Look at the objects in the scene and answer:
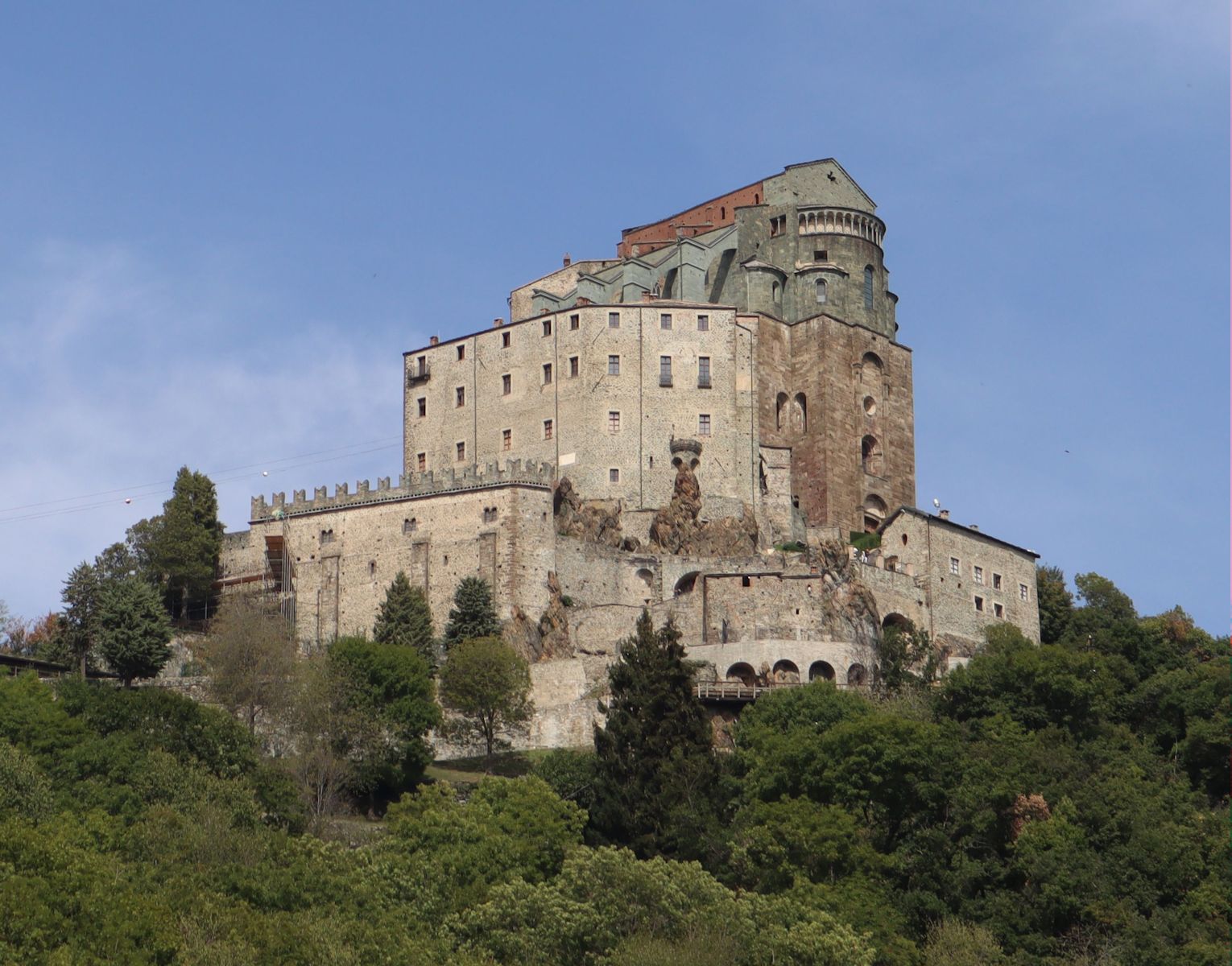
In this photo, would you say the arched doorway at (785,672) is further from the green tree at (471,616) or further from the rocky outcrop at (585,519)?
the rocky outcrop at (585,519)

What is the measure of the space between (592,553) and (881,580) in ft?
39.7

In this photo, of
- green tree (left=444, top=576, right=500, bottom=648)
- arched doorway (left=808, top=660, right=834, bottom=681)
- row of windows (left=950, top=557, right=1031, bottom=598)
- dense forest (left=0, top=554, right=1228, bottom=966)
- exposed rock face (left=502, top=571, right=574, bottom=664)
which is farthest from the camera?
row of windows (left=950, top=557, right=1031, bottom=598)

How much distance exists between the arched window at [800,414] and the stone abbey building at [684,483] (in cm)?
10

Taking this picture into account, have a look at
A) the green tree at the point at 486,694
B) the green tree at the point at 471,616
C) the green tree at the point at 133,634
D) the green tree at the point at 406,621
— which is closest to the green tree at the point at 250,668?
the green tree at the point at 133,634

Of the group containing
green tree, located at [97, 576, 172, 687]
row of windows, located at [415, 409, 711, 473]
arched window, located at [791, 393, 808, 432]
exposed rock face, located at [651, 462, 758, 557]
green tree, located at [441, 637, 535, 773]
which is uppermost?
arched window, located at [791, 393, 808, 432]

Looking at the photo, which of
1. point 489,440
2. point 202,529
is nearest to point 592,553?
point 489,440

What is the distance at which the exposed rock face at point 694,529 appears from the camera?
3612 inches

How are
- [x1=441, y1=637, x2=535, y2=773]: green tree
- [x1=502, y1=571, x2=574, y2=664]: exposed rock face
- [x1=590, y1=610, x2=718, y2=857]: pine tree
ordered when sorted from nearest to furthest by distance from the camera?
[x1=590, y1=610, x2=718, y2=857]: pine tree, [x1=441, y1=637, x2=535, y2=773]: green tree, [x1=502, y1=571, x2=574, y2=664]: exposed rock face

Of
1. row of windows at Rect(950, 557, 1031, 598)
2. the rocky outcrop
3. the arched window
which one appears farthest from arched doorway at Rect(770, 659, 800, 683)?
the arched window

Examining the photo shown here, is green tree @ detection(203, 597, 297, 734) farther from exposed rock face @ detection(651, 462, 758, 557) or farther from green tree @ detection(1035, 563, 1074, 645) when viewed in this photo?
green tree @ detection(1035, 563, 1074, 645)

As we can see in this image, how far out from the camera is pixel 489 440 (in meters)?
98.0

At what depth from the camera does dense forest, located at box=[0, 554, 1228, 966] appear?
51969 mm

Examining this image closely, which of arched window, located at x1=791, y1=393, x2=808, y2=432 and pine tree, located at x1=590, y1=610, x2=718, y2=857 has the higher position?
arched window, located at x1=791, y1=393, x2=808, y2=432

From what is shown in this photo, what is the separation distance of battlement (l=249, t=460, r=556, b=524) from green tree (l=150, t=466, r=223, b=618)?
7.68ft
